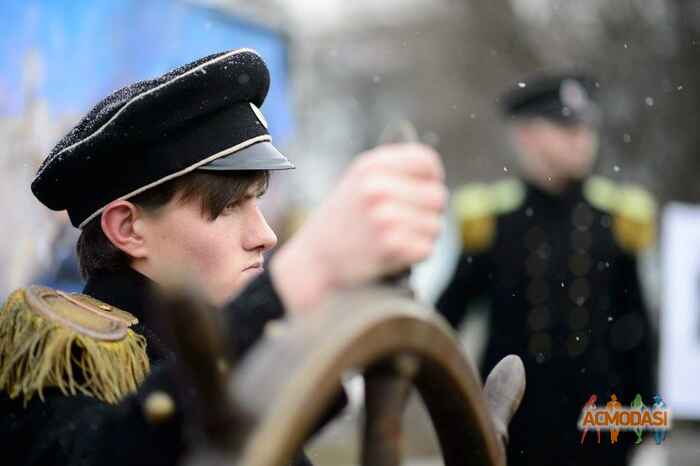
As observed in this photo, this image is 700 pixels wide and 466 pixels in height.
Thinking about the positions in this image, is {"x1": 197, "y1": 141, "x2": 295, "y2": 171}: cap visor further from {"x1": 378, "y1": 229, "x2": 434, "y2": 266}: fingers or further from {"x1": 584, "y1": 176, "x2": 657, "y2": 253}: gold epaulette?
{"x1": 584, "y1": 176, "x2": 657, "y2": 253}: gold epaulette

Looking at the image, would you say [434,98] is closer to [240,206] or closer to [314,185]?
[314,185]

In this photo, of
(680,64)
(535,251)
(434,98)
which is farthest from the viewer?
(434,98)

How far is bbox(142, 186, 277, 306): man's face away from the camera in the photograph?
2.10 metres

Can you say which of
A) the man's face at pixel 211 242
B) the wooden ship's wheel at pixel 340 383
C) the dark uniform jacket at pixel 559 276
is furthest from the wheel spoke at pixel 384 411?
the dark uniform jacket at pixel 559 276

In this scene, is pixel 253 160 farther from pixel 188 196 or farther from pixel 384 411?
pixel 384 411

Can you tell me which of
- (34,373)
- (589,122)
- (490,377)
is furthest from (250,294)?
(589,122)

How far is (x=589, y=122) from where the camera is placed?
18.8 ft

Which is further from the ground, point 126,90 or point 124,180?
point 126,90

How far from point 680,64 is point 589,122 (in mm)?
9708

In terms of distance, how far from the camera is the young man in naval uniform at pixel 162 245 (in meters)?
1.23

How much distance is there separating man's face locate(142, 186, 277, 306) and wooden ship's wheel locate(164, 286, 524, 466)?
0.72 meters

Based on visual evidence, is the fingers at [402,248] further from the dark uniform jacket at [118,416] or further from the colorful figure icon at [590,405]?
the colorful figure icon at [590,405]

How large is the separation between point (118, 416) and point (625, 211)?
Answer: 4.37 meters

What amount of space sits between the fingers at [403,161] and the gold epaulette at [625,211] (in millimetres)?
4309
